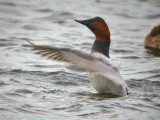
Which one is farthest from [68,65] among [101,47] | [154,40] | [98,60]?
[154,40]

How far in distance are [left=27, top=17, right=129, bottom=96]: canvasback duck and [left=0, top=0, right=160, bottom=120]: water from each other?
23 centimetres

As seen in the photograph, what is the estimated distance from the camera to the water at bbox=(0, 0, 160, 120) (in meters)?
5.95

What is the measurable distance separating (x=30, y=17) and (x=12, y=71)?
5.75m

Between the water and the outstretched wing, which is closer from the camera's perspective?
the outstretched wing

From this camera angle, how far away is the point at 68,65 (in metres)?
8.88

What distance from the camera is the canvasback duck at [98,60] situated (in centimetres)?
584

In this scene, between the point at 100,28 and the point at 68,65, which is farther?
the point at 68,65

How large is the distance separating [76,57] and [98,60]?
47cm

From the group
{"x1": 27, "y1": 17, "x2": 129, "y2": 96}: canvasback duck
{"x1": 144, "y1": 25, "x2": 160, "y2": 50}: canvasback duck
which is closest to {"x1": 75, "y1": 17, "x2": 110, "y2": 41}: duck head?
Result: {"x1": 27, "y1": 17, "x2": 129, "y2": 96}: canvasback duck

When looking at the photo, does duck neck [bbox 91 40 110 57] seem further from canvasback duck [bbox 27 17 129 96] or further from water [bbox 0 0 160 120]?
water [bbox 0 0 160 120]

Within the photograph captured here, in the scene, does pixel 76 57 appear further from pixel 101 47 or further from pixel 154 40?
pixel 154 40

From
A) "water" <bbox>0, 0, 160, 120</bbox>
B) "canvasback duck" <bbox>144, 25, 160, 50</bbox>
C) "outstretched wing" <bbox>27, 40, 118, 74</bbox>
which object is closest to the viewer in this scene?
"outstretched wing" <bbox>27, 40, 118, 74</bbox>

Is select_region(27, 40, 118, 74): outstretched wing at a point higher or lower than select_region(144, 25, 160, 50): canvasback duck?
higher

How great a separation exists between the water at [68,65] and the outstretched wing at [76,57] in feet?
2.13
